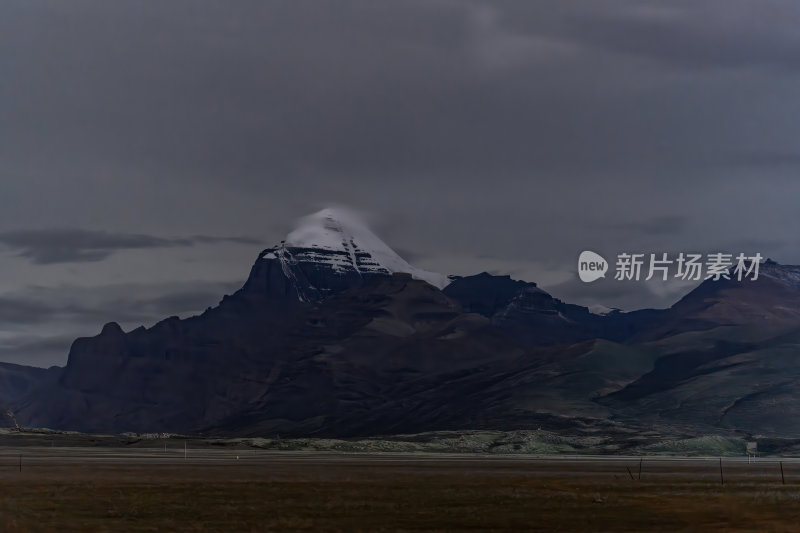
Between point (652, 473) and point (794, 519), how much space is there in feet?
227

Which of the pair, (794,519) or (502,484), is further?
(502,484)

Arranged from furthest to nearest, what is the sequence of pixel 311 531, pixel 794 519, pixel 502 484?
1. pixel 502 484
2. pixel 794 519
3. pixel 311 531

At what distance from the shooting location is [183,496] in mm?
94562

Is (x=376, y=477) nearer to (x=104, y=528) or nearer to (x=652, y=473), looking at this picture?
(x=652, y=473)

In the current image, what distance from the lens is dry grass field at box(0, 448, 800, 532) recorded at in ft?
243

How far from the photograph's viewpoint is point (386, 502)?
8981 centimetres

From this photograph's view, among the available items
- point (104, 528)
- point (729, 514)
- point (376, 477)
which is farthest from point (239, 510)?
point (376, 477)

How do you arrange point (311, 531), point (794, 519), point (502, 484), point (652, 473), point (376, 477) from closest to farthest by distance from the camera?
point (311, 531), point (794, 519), point (502, 484), point (376, 477), point (652, 473)

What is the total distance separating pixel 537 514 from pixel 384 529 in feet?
49.3

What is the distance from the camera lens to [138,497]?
94.2 meters

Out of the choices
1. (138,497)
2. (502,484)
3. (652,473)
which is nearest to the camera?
(138,497)

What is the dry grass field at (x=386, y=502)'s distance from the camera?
74125 mm

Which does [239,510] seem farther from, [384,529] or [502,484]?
[502,484]

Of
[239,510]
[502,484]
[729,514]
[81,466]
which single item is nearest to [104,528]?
[239,510]
